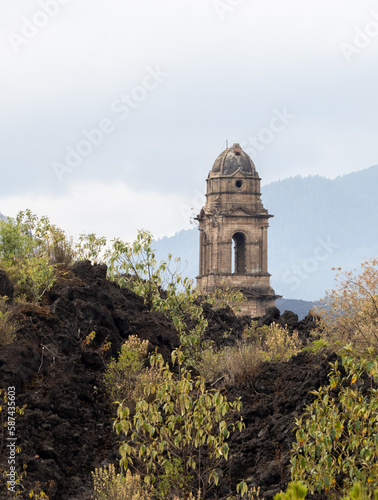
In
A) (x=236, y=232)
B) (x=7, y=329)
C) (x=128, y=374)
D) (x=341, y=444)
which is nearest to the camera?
(x=341, y=444)

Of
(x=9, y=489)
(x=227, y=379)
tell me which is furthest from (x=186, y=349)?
(x=9, y=489)

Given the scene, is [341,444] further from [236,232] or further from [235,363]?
[236,232]

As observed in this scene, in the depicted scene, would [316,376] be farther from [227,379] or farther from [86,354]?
[86,354]

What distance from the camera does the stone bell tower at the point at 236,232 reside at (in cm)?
5447

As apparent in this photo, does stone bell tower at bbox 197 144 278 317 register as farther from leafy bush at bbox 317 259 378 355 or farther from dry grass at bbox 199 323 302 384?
leafy bush at bbox 317 259 378 355

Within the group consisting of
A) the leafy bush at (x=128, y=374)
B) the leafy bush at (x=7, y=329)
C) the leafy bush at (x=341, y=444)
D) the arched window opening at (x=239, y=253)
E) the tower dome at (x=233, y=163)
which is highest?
the tower dome at (x=233, y=163)

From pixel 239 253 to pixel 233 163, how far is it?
5738 millimetres

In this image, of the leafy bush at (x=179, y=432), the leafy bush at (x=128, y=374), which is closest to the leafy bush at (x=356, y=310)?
the leafy bush at (x=128, y=374)

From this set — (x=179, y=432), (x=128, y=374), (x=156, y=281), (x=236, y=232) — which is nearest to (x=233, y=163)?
(x=236, y=232)

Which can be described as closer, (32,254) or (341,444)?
(341,444)

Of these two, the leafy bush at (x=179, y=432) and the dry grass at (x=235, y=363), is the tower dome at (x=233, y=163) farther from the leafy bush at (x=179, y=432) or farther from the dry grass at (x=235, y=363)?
the leafy bush at (x=179, y=432)

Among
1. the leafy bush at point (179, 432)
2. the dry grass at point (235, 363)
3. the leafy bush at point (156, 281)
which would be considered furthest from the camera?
the leafy bush at point (156, 281)

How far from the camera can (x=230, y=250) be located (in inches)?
2158

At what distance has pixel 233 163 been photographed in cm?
5700
